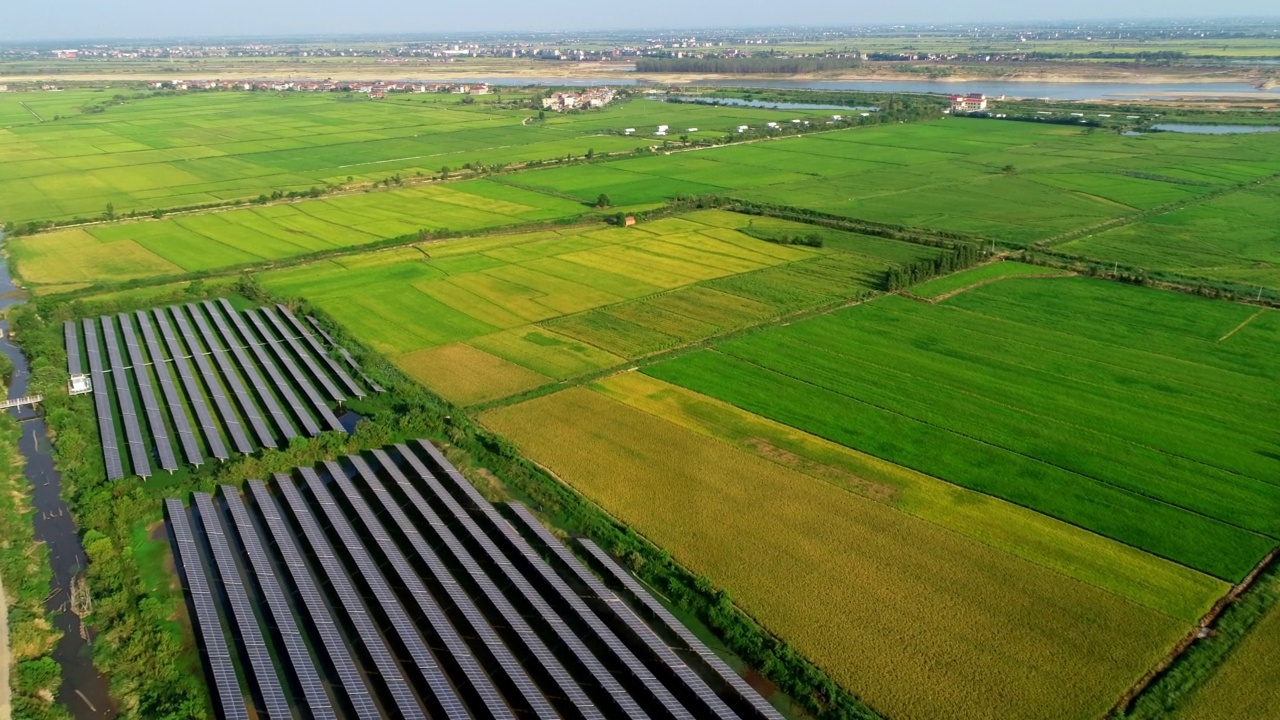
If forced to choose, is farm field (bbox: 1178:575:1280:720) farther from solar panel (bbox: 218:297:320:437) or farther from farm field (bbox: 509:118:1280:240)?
farm field (bbox: 509:118:1280:240)

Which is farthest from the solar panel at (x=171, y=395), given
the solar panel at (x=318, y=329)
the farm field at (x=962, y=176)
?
the farm field at (x=962, y=176)

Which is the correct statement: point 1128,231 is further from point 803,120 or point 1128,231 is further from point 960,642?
point 803,120

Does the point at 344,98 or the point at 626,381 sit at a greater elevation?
the point at 344,98

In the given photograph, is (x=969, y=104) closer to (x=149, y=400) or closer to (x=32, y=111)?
(x=149, y=400)

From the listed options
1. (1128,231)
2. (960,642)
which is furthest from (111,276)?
(1128,231)

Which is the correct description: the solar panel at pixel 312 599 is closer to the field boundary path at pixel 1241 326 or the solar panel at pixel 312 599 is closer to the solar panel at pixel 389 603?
the solar panel at pixel 389 603

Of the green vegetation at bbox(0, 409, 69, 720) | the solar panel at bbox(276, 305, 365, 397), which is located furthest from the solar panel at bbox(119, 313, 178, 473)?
the solar panel at bbox(276, 305, 365, 397)
